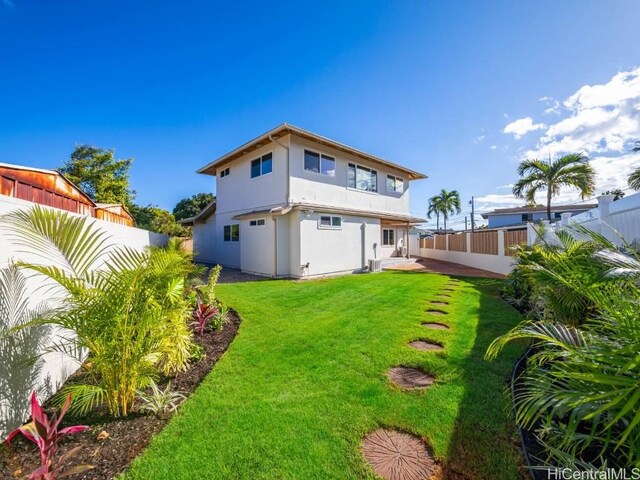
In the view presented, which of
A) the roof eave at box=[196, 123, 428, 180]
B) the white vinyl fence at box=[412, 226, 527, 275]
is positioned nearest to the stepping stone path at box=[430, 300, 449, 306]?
the white vinyl fence at box=[412, 226, 527, 275]

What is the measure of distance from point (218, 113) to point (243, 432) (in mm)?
14519

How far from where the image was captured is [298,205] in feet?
37.4

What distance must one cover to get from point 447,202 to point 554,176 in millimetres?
24846

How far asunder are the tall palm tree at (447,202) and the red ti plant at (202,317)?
41.8m

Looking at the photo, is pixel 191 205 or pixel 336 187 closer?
pixel 336 187

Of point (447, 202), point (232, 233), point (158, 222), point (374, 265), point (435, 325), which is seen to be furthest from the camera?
point (447, 202)

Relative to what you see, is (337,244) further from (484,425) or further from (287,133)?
(484,425)

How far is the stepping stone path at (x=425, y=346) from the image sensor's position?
172 inches

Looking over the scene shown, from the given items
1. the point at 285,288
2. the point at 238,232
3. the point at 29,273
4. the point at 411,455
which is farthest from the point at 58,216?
the point at 238,232

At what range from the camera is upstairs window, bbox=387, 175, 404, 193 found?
57.7 feet

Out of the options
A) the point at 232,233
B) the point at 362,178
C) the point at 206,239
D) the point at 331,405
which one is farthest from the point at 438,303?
the point at 206,239

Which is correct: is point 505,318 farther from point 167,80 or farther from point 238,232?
point 167,80


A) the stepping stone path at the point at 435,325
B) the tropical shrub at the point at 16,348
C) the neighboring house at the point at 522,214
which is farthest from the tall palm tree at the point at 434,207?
the tropical shrub at the point at 16,348

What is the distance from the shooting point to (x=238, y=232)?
14.9 meters
